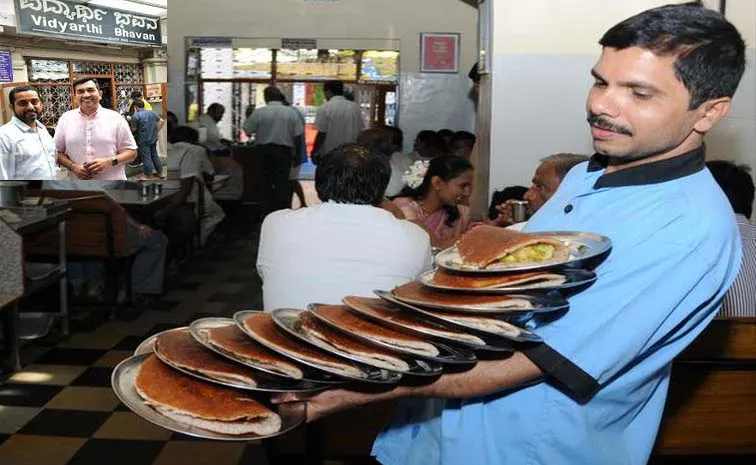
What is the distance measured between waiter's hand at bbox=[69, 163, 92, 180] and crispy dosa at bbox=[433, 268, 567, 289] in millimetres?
2680

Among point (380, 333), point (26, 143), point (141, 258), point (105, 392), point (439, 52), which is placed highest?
point (439, 52)

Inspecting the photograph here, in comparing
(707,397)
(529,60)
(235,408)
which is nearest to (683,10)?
(235,408)

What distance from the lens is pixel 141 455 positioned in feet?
8.88

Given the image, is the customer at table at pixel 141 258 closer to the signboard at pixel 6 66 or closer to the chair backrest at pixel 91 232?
the chair backrest at pixel 91 232

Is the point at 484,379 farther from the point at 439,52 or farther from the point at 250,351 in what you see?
the point at 439,52

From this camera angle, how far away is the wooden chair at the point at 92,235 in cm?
372

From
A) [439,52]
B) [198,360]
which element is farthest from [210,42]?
[198,360]

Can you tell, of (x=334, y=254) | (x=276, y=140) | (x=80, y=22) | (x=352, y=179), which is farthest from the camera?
(x=276, y=140)

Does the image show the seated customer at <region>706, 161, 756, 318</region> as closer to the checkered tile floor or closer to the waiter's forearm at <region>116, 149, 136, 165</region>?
the checkered tile floor

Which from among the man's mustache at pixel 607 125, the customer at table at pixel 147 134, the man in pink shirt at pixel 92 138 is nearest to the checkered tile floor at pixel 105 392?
the customer at table at pixel 147 134

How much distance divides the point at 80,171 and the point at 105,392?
1.00 meters

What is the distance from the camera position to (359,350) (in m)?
0.95

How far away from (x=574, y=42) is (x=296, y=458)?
197cm

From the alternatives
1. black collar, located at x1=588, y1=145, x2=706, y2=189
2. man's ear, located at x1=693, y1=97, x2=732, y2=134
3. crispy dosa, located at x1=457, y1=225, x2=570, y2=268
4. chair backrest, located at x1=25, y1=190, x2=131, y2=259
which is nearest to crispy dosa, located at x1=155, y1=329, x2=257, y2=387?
crispy dosa, located at x1=457, y1=225, x2=570, y2=268
